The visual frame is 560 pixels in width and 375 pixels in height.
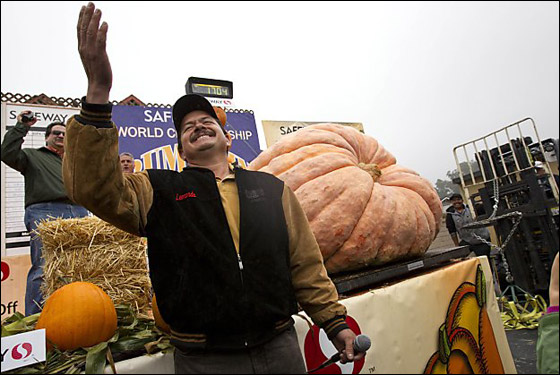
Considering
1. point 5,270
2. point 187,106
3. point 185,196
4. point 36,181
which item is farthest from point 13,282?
point 185,196

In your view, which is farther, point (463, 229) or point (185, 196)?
point (463, 229)

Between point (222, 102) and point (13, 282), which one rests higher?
→ point (222, 102)

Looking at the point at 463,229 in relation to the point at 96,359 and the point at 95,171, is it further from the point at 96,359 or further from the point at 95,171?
the point at 95,171

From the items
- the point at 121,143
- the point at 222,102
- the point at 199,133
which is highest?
the point at 222,102

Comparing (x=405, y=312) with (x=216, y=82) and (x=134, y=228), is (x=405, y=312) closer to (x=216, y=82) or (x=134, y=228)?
(x=134, y=228)

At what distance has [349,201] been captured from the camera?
6.33ft

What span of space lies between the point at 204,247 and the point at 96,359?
479mm

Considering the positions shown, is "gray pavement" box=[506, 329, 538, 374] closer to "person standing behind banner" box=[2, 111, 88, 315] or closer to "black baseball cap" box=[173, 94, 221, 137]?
"black baseball cap" box=[173, 94, 221, 137]

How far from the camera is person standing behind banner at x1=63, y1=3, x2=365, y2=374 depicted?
34.6 inches

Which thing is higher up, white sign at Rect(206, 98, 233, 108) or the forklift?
white sign at Rect(206, 98, 233, 108)

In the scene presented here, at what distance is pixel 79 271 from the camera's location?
169cm

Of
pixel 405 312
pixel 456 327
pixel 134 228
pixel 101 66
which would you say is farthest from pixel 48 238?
pixel 456 327

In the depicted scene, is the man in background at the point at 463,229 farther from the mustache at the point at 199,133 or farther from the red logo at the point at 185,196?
the red logo at the point at 185,196

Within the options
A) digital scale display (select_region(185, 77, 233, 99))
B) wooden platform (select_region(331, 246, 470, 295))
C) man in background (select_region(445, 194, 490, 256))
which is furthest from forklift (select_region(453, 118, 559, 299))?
digital scale display (select_region(185, 77, 233, 99))
